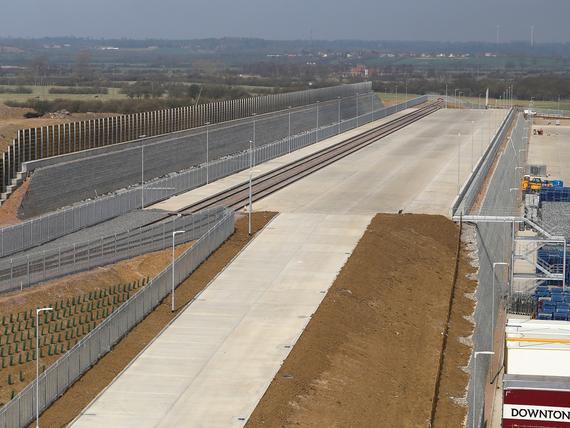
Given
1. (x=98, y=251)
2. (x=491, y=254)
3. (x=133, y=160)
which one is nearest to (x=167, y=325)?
(x=98, y=251)

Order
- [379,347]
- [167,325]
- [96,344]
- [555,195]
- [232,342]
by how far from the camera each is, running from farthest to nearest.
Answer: [555,195] → [167,325] → [379,347] → [232,342] → [96,344]

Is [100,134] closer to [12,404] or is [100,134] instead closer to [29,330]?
[29,330]

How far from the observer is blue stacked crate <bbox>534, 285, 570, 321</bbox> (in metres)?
57.4

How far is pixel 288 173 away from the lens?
98000mm

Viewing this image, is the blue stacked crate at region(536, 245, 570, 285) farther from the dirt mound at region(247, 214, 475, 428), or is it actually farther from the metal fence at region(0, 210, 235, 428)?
the metal fence at region(0, 210, 235, 428)

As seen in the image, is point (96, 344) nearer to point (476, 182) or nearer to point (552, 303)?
point (552, 303)

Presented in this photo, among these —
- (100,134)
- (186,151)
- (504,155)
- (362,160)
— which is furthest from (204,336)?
(504,155)

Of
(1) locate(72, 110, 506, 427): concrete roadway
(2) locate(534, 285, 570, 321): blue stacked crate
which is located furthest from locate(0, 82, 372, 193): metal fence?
(2) locate(534, 285, 570, 321): blue stacked crate

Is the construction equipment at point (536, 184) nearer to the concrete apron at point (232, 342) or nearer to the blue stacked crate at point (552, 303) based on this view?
the blue stacked crate at point (552, 303)

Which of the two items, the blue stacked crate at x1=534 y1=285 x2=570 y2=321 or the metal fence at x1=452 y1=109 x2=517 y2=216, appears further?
the metal fence at x1=452 y1=109 x2=517 y2=216

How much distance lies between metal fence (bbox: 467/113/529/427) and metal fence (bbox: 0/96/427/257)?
19830 millimetres

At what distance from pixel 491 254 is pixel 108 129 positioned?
109 ft

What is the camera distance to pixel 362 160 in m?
→ 109

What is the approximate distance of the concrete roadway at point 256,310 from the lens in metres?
40.0
